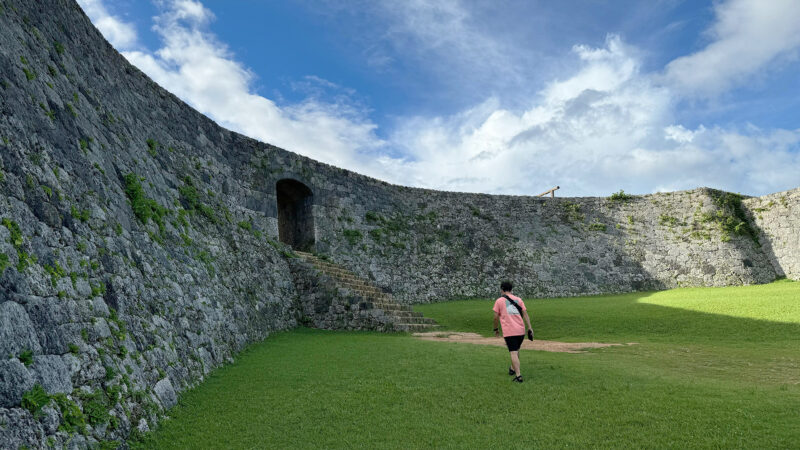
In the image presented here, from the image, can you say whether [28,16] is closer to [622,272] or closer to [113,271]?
[113,271]

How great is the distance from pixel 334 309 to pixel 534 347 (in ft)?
16.1

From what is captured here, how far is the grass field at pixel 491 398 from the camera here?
380cm

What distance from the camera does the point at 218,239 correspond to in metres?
9.24

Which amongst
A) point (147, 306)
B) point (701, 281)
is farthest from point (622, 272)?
point (147, 306)

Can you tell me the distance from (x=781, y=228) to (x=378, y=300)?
57.0ft

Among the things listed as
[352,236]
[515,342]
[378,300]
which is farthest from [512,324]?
[352,236]

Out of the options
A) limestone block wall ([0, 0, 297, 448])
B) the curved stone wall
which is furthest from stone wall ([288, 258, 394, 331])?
limestone block wall ([0, 0, 297, 448])

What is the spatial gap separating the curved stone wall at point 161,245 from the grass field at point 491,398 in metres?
0.72

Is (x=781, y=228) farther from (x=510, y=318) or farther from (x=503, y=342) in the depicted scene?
(x=510, y=318)

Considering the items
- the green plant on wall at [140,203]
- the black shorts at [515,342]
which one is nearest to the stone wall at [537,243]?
the green plant on wall at [140,203]

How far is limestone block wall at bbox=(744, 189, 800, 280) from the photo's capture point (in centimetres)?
1803

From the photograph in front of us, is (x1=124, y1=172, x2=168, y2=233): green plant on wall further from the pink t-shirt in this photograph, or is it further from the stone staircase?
the stone staircase

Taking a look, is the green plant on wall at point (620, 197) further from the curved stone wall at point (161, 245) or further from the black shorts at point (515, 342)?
the black shorts at point (515, 342)

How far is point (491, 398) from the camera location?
4.77m
